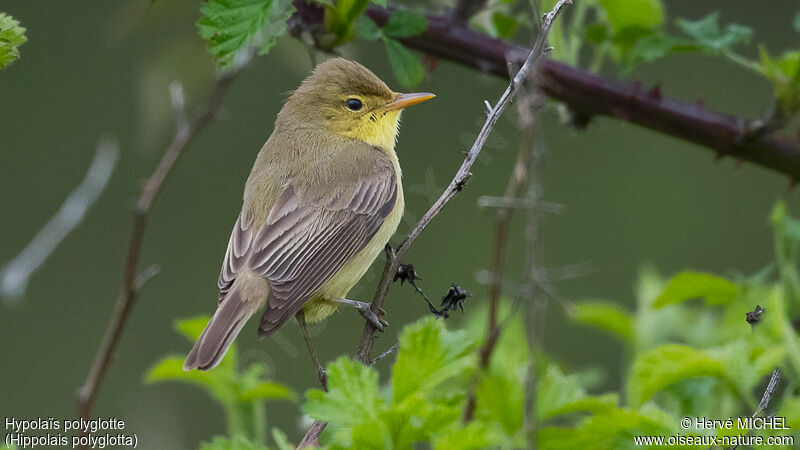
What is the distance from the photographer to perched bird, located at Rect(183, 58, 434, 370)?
3447 mm

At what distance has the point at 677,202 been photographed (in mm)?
8898

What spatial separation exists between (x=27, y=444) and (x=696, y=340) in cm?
161

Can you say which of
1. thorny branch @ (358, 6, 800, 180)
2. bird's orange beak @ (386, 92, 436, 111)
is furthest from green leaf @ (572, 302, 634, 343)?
bird's orange beak @ (386, 92, 436, 111)

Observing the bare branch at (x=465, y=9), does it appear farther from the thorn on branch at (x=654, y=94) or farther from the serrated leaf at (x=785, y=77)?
the serrated leaf at (x=785, y=77)

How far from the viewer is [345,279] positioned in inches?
144

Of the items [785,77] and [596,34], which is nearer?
[785,77]

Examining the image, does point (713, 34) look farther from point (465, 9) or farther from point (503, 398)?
point (503, 398)

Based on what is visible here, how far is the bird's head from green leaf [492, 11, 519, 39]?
43.9 inches

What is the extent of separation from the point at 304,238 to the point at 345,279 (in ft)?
0.68

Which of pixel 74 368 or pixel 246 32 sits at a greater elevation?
pixel 246 32

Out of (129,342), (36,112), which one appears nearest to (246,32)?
(129,342)

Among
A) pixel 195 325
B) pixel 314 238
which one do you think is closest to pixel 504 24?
pixel 314 238

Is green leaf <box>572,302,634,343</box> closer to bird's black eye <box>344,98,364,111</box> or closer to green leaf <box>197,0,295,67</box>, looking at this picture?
green leaf <box>197,0,295,67</box>

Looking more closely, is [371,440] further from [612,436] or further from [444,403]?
[612,436]
